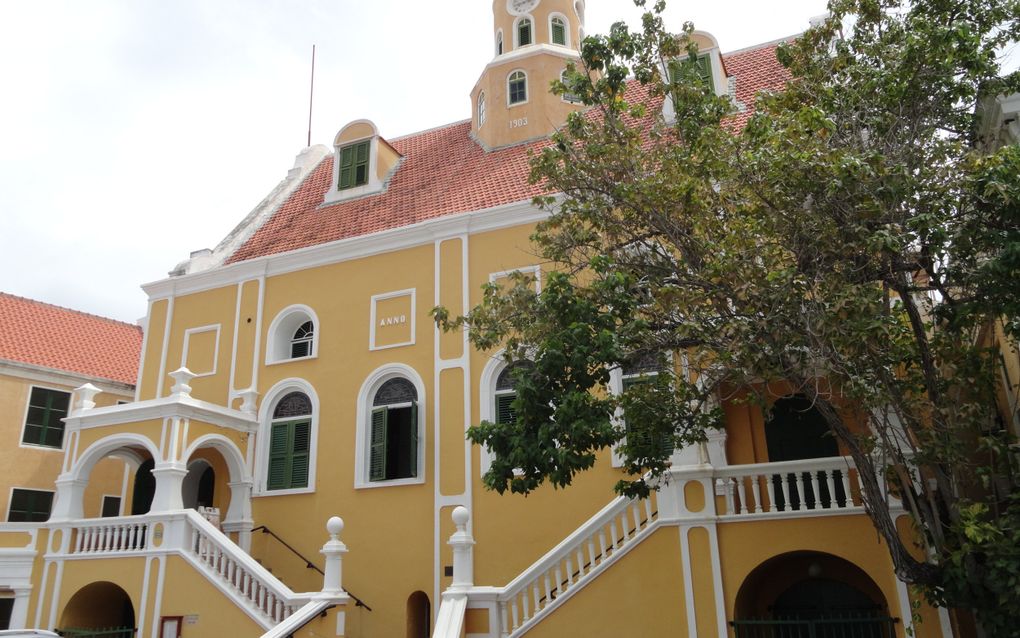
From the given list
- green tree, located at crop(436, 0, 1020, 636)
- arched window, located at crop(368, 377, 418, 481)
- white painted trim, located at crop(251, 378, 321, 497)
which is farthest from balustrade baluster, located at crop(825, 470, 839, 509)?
white painted trim, located at crop(251, 378, 321, 497)

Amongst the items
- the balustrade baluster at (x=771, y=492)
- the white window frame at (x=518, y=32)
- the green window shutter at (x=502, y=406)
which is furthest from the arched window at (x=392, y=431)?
the white window frame at (x=518, y=32)

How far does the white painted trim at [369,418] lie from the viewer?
15.2m

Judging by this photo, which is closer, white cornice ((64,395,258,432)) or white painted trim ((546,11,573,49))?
white cornice ((64,395,258,432))

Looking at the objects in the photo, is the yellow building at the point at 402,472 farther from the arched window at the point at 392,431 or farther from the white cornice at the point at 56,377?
the white cornice at the point at 56,377

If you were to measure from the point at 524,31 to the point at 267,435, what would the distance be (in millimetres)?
11386

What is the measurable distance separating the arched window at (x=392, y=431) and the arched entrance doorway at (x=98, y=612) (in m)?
4.84

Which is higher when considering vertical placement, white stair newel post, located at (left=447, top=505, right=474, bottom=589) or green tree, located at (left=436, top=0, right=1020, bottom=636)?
green tree, located at (left=436, top=0, right=1020, bottom=636)

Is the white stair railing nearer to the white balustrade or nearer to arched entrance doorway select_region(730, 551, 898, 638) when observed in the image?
the white balustrade

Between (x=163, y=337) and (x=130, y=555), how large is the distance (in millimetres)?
5610

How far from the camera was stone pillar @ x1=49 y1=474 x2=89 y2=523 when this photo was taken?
15.6 meters

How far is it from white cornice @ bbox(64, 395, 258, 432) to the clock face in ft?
38.1

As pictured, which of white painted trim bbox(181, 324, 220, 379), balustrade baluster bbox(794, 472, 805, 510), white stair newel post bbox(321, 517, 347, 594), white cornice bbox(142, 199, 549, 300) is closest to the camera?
balustrade baluster bbox(794, 472, 805, 510)

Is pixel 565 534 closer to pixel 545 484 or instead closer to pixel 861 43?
pixel 545 484

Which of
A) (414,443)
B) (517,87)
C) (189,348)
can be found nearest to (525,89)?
(517,87)
